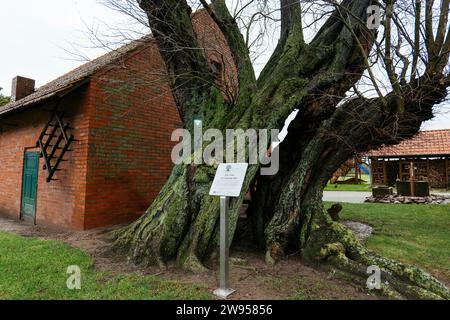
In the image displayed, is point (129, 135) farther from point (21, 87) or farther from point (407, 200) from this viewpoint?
point (407, 200)

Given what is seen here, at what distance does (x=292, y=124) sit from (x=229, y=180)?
2876mm

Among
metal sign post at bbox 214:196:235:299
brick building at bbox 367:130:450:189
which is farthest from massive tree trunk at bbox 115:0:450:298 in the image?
brick building at bbox 367:130:450:189

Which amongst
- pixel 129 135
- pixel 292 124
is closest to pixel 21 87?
pixel 129 135

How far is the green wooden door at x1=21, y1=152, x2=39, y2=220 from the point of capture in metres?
8.15

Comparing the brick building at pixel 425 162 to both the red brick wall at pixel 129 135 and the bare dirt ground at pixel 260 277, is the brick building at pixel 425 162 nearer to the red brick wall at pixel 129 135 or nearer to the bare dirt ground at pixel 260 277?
the red brick wall at pixel 129 135

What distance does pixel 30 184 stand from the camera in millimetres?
8383

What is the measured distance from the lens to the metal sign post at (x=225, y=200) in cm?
334

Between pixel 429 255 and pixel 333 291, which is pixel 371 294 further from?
pixel 429 255

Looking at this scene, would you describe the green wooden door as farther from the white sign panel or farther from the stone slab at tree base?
the stone slab at tree base

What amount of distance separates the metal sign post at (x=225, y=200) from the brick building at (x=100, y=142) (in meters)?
2.93

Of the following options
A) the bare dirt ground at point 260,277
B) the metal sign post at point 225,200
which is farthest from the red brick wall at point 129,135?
the metal sign post at point 225,200

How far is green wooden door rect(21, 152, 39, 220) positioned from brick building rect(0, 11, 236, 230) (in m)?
0.03
